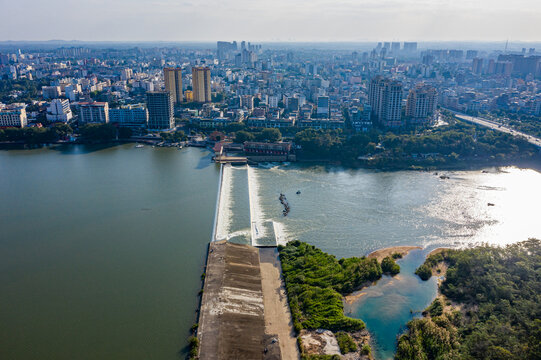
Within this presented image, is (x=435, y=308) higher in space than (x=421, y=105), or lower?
lower

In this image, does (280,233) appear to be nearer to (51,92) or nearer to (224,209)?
(224,209)

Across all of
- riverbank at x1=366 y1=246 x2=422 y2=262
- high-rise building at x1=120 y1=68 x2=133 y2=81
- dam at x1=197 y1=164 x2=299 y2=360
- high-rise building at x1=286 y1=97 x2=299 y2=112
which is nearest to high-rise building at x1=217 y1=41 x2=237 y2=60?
high-rise building at x1=120 y1=68 x2=133 y2=81

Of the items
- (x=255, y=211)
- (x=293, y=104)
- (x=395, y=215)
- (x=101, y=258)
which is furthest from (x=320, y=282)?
(x=293, y=104)

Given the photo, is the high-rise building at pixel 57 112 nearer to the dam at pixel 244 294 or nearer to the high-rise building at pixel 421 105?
the dam at pixel 244 294

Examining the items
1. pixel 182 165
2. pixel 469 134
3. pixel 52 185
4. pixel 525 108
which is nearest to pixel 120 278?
pixel 52 185

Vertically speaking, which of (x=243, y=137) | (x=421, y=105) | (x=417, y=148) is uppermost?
(x=421, y=105)

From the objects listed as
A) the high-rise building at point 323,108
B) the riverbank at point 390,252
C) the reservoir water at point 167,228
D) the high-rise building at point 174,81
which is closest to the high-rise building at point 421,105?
the high-rise building at point 323,108

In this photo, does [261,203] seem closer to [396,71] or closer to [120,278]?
[120,278]
